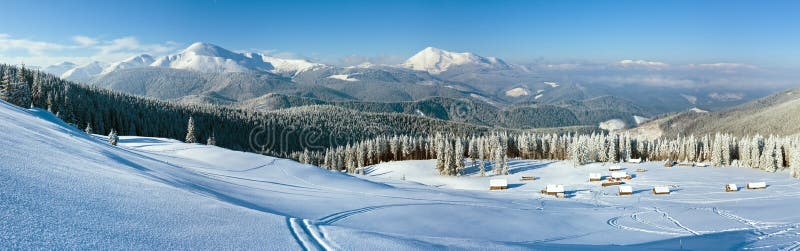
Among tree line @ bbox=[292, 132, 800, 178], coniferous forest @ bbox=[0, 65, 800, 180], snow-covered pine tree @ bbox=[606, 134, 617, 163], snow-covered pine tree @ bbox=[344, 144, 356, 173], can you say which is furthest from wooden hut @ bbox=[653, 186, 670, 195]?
snow-covered pine tree @ bbox=[344, 144, 356, 173]

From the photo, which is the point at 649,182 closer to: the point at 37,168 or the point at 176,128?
the point at 37,168

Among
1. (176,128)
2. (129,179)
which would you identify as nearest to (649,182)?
(129,179)

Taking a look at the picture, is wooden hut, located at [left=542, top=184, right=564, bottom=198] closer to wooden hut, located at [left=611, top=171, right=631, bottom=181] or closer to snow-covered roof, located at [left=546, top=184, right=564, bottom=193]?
snow-covered roof, located at [left=546, top=184, right=564, bottom=193]

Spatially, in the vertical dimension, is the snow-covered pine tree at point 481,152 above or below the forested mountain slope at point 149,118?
below

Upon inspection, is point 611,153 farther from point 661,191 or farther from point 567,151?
point 661,191

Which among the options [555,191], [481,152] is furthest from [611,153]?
[555,191]

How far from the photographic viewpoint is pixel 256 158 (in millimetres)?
41562

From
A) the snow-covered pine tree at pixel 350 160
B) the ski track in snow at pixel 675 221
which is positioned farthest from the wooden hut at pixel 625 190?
the snow-covered pine tree at pixel 350 160

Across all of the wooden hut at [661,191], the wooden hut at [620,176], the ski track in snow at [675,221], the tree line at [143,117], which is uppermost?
the tree line at [143,117]

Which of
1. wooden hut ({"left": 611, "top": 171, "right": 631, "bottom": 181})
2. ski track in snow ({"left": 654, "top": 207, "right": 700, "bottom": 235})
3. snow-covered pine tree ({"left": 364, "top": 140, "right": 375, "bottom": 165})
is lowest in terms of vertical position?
ski track in snow ({"left": 654, "top": 207, "right": 700, "bottom": 235})

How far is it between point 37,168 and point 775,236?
1381 inches

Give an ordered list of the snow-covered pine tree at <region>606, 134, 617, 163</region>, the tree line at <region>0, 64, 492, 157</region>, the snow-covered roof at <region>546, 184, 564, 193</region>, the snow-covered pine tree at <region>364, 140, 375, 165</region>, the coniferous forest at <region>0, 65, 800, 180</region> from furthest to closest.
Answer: the snow-covered pine tree at <region>364, 140, 375, 165</region> → the snow-covered pine tree at <region>606, 134, 617, 163</region> → the coniferous forest at <region>0, 65, 800, 180</region> → the tree line at <region>0, 64, 492, 157</region> → the snow-covered roof at <region>546, 184, 564, 193</region>

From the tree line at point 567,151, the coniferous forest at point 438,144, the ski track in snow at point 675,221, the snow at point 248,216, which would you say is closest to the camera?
the snow at point 248,216

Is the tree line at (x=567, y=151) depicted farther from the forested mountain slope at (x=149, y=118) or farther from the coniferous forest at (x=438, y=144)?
the forested mountain slope at (x=149, y=118)
